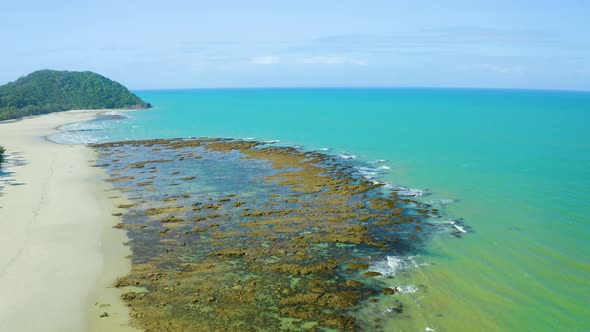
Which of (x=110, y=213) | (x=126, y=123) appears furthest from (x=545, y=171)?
(x=126, y=123)

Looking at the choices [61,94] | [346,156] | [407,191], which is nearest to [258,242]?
[407,191]

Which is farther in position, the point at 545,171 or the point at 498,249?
the point at 545,171

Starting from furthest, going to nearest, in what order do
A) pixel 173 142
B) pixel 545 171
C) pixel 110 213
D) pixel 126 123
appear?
pixel 126 123 < pixel 173 142 < pixel 545 171 < pixel 110 213

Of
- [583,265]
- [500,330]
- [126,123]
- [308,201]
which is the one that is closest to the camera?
[500,330]

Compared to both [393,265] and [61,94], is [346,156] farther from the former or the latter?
[61,94]

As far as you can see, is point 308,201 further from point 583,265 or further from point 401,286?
point 583,265

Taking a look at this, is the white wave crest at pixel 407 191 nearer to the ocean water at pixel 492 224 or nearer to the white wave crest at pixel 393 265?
the ocean water at pixel 492 224
